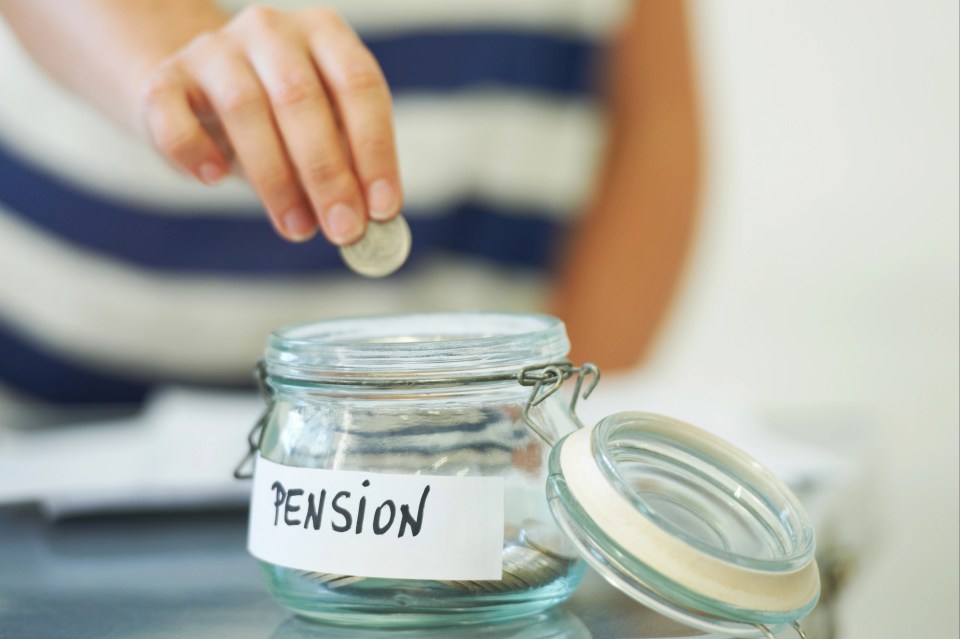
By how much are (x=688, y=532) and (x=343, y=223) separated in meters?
0.19

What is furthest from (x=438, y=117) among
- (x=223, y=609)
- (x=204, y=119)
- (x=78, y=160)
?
(x=223, y=609)

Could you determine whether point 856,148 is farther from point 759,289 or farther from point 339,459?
point 339,459

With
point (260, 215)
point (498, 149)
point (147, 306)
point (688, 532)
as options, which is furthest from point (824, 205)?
point (688, 532)

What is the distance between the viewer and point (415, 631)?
34cm

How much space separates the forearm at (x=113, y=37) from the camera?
490 mm

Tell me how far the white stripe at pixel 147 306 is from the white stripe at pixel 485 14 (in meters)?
0.27

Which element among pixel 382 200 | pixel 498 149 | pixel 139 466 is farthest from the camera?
pixel 498 149

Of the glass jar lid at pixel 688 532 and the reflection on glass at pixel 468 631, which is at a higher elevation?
the glass jar lid at pixel 688 532

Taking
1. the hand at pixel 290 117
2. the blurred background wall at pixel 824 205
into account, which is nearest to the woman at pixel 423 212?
the blurred background wall at pixel 824 205

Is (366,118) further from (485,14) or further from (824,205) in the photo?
(824,205)

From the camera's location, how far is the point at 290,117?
0.41m

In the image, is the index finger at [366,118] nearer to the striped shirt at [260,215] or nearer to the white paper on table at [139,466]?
the white paper on table at [139,466]

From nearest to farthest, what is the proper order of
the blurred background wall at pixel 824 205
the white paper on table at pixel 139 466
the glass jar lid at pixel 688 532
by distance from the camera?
the glass jar lid at pixel 688 532, the white paper on table at pixel 139 466, the blurred background wall at pixel 824 205

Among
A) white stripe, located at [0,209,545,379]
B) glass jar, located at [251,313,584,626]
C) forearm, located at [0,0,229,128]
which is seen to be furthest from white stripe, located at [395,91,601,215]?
glass jar, located at [251,313,584,626]
